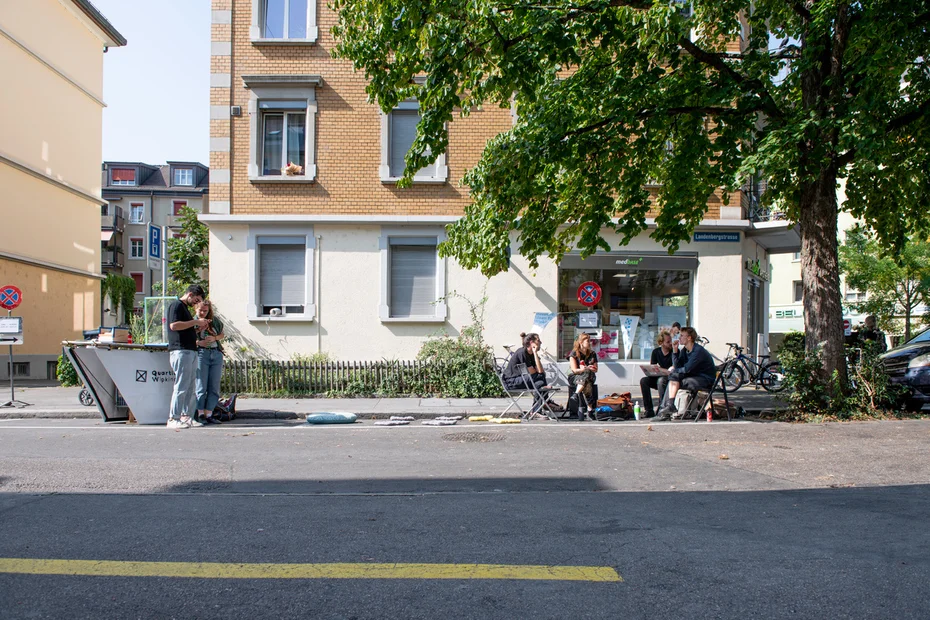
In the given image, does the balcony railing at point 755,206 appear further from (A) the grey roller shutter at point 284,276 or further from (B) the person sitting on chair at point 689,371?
(A) the grey roller shutter at point 284,276

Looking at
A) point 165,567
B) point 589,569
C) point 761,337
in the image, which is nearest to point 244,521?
point 165,567

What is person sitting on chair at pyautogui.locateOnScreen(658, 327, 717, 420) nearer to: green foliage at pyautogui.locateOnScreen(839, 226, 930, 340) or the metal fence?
the metal fence

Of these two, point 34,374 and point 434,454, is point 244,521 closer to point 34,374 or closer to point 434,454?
point 434,454

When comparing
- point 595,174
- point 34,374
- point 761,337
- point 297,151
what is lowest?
point 34,374

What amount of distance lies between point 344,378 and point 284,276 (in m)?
3.31

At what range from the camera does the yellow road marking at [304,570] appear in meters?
3.83

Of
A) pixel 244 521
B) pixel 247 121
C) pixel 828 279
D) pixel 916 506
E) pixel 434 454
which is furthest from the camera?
pixel 247 121

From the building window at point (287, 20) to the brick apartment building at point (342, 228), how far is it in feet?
0.11

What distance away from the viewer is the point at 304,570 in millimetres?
3916

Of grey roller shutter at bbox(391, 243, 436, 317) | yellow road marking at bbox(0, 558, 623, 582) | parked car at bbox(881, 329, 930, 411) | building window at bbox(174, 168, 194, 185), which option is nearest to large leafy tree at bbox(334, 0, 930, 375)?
parked car at bbox(881, 329, 930, 411)

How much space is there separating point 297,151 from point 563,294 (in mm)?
6975

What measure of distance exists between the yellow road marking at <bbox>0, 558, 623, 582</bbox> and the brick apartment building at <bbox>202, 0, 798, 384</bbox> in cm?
1269

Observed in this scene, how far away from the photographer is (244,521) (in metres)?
4.94

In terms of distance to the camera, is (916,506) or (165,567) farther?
(916,506)
